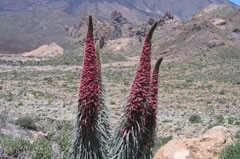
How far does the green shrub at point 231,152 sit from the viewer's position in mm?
7789

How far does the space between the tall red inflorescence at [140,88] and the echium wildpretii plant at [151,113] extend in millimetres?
94

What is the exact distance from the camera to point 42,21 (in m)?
156

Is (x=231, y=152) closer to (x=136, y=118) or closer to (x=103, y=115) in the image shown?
(x=103, y=115)

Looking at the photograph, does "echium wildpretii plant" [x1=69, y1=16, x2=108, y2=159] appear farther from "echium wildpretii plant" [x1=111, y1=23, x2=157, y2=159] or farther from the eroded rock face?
the eroded rock face

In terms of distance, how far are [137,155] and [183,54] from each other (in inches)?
2631

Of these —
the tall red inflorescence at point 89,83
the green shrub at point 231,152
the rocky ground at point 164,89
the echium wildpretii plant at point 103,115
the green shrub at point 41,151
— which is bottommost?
the rocky ground at point 164,89

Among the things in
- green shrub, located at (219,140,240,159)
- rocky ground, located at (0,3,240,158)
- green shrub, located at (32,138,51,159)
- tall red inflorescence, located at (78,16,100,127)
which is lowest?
rocky ground, located at (0,3,240,158)

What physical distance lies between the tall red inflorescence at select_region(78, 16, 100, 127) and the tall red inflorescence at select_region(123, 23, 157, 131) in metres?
0.32

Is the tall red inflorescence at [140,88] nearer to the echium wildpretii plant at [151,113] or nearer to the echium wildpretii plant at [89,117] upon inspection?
the echium wildpretii plant at [151,113]

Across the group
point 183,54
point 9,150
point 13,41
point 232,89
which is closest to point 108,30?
point 13,41

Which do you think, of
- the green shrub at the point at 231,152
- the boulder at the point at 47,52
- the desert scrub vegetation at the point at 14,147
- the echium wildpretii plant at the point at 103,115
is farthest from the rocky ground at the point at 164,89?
the boulder at the point at 47,52

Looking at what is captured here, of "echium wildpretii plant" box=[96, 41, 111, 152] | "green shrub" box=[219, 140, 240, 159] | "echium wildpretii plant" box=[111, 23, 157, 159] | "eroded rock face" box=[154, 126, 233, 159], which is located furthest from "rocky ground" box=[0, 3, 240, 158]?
"green shrub" box=[219, 140, 240, 159]

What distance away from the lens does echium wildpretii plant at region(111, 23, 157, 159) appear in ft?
11.4

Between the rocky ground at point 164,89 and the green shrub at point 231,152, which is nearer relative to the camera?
the green shrub at point 231,152
